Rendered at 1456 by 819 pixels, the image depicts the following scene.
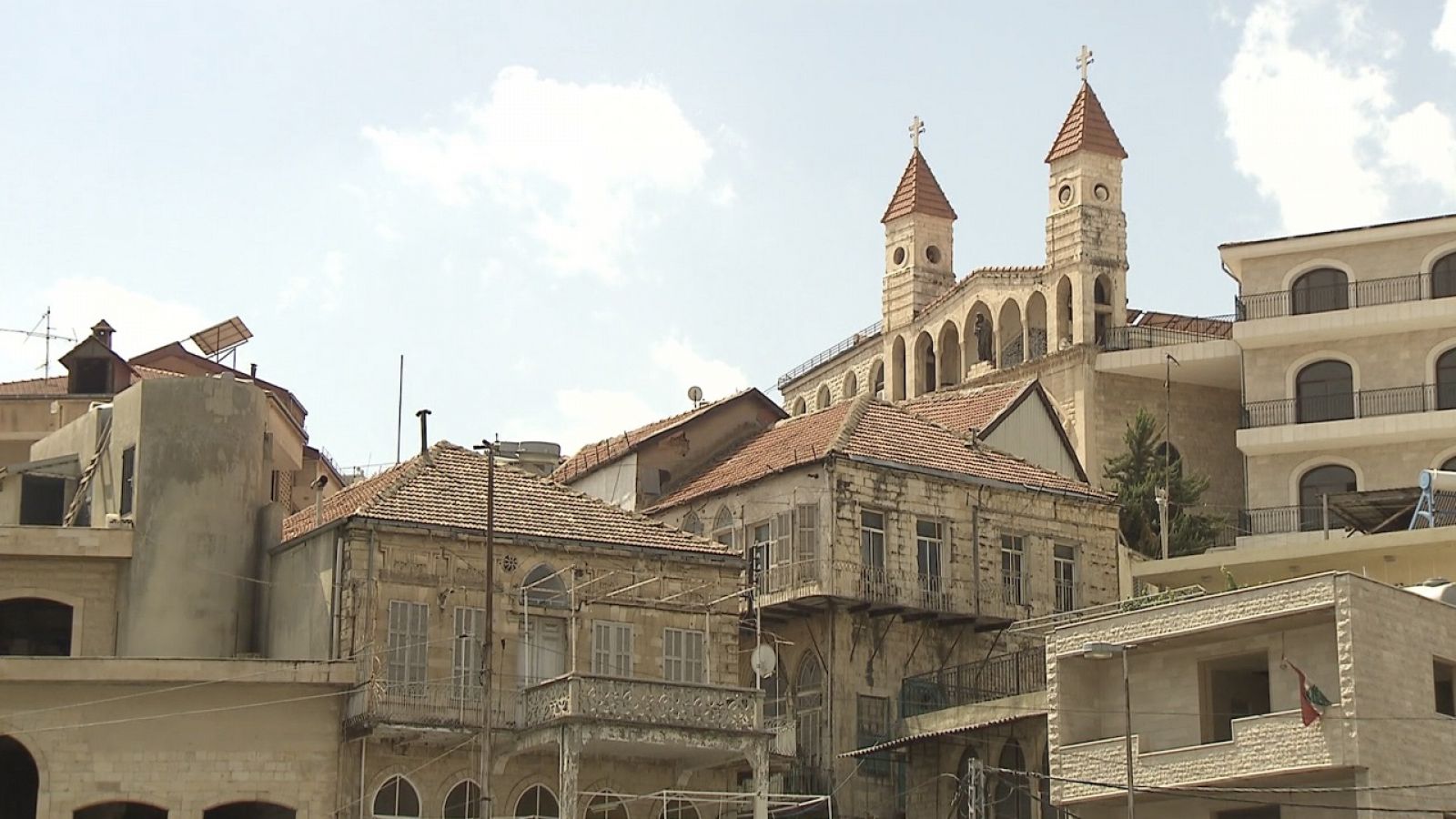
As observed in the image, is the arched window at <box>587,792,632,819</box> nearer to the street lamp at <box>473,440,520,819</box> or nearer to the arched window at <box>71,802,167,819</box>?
the street lamp at <box>473,440,520,819</box>

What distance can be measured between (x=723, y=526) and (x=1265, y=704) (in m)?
12.8

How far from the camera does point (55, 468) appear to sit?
45562 millimetres

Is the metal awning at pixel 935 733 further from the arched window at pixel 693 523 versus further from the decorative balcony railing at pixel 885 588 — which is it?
the arched window at pixel 693 523

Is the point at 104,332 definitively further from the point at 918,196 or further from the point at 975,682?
the point at 918,196

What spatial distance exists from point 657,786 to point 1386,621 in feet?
41.0

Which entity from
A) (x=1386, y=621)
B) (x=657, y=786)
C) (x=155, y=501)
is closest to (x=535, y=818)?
(x=657, y=786)

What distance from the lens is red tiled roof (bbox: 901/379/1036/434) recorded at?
54.8 m

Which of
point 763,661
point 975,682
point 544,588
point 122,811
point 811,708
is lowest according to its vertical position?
point 122,811

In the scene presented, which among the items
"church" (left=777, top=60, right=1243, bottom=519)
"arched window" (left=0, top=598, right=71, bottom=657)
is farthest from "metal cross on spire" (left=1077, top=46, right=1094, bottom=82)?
"arched window" (left=0, top=598, right=71, bottom=657)

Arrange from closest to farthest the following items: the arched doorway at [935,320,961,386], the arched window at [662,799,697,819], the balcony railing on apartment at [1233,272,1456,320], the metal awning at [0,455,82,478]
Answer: the arched window at [662,799,697,819], the metal awning at [0,455,82,478], the balcony railing on apartment at [1233,272,1456,320], the arched doorway at [935,320,961,386]

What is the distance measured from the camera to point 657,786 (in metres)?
41.8

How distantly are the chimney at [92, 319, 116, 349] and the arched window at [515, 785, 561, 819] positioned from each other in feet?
66.8

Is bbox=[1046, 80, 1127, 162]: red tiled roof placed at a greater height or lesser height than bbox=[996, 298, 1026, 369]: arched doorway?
greater

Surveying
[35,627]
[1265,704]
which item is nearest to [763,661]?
[1265,704]
